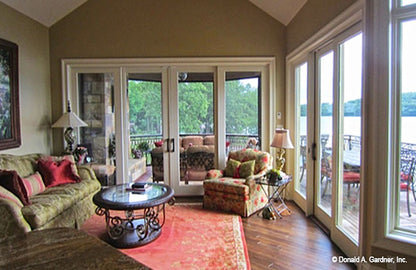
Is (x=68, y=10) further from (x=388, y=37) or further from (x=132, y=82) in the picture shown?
(x=388, y=37)

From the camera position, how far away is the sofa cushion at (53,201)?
2.80 m


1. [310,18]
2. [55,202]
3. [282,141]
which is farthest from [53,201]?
[310,18]

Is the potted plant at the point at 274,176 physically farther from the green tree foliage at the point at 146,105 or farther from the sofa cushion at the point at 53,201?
the sofa cushion at the point at 53,201

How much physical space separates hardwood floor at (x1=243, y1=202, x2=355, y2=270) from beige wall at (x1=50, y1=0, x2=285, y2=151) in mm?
2096

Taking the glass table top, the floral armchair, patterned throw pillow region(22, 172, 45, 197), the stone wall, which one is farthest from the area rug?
the stone wall

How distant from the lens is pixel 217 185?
4.11 meters

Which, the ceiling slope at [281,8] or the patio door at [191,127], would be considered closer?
the ceiling slope at [281,8]

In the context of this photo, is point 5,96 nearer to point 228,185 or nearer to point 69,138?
point 69,138

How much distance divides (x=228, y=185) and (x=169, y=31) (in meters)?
2.87

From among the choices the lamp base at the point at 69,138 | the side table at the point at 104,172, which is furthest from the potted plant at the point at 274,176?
the lamp base at the point at 69,138

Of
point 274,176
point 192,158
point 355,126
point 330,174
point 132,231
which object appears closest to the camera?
point 355,126

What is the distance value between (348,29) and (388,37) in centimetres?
68

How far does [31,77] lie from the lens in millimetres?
4422

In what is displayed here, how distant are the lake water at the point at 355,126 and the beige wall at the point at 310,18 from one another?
3.71ft
